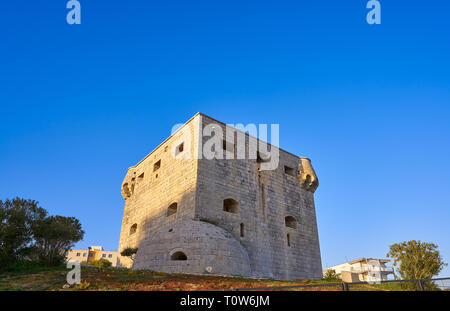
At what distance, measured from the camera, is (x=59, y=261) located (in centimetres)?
1220

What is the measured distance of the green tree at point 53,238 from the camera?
12.6m

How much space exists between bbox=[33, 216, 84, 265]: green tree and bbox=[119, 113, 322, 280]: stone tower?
3.09 meters

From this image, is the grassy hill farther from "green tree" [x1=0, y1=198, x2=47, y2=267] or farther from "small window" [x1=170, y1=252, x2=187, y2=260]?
"small window" [x1=170, y1=252, x2=187, y2=260]

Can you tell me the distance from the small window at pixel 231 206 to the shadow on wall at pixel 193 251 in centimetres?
205

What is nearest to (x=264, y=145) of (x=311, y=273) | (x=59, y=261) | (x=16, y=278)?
(x=311, y=273)

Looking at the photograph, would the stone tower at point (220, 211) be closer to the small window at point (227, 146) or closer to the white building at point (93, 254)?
the small window at point (227, 146)

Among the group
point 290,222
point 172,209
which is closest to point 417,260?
point 290,222

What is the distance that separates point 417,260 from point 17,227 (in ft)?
55.1

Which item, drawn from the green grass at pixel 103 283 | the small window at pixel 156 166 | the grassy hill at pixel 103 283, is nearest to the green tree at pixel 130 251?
the small window at pixel 156 166

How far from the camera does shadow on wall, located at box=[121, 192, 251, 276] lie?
42.3ft

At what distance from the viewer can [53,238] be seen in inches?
510

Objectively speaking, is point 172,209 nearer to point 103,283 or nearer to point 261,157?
point 261,157

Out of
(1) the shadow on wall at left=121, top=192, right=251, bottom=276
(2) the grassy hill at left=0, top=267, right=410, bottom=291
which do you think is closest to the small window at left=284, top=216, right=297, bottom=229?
(1) the shadow on wall at left=121, top=192, right=251, bottom=276
